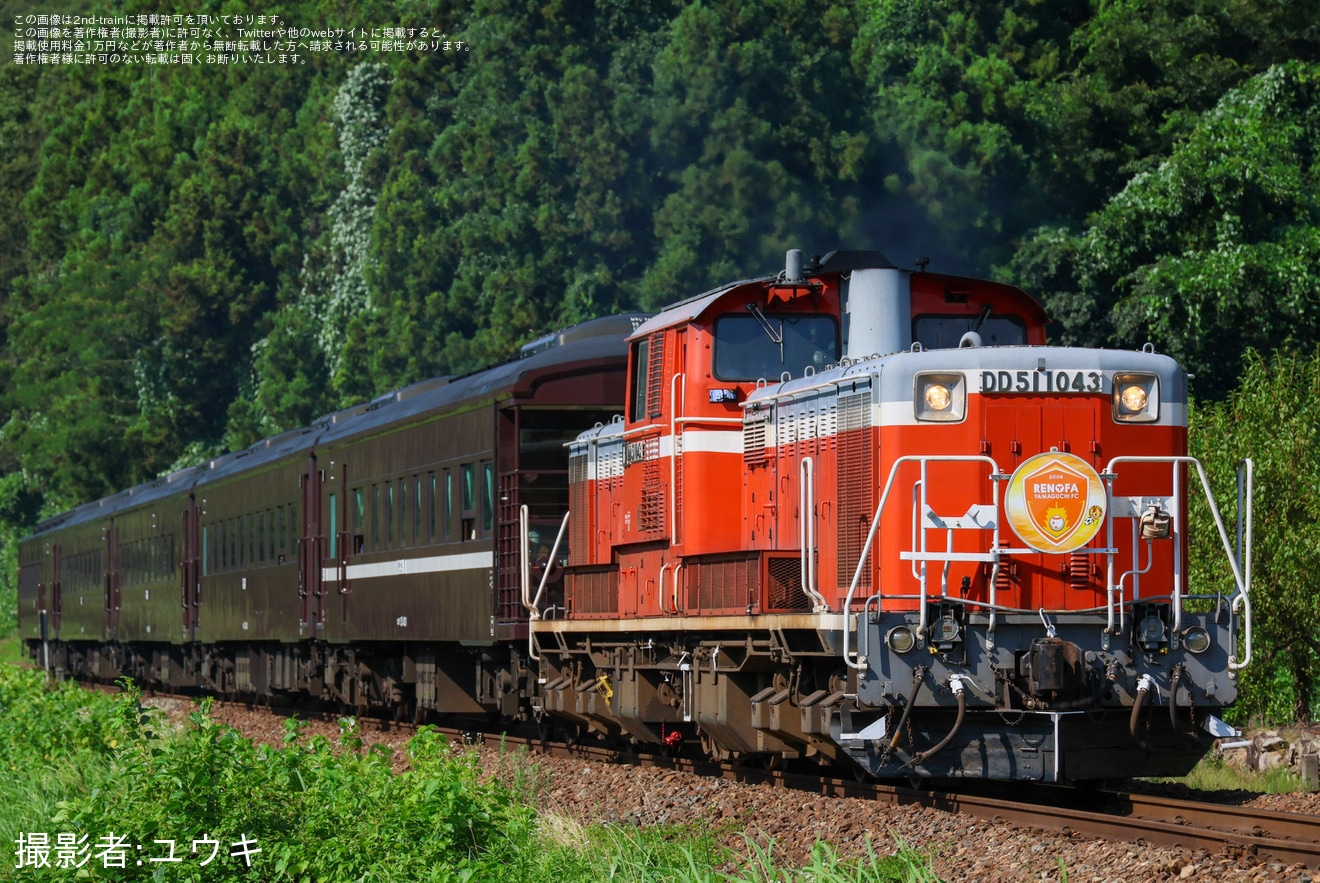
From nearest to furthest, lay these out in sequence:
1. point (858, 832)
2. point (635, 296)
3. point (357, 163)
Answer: point (858, 832), point (635, 296), point (357, 163)

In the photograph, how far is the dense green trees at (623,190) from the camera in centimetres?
3375

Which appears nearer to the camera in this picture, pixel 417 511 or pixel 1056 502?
pixel 1056 502

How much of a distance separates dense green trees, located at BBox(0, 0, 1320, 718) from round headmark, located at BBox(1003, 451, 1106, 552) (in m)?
18.4

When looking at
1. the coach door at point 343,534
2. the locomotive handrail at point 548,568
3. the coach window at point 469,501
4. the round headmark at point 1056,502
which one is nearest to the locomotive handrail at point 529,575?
the locomotive handrail at point 548,568

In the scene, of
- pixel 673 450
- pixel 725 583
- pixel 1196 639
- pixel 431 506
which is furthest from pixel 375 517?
pixel 1196 639

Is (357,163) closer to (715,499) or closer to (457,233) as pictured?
(457,233)

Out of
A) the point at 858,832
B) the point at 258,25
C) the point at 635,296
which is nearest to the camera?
the point at 858,832

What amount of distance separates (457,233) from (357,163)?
6.39m

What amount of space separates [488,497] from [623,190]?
31196 mm

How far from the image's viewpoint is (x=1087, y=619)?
37.2 ft

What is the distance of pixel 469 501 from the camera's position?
18.0 m

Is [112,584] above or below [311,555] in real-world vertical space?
below

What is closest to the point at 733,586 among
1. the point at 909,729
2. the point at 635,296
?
the point at 909,729

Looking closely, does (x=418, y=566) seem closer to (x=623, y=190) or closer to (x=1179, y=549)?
(x=1179, y=549)
